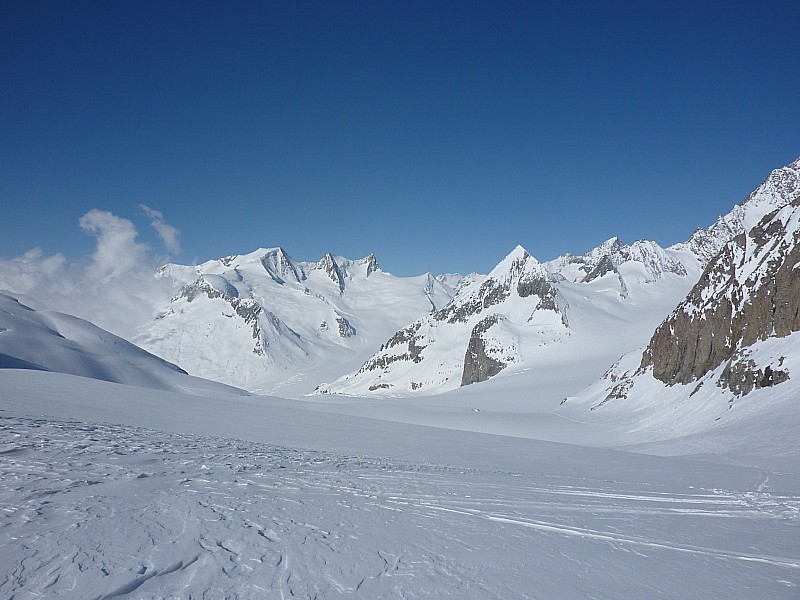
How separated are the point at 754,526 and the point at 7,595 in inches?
343

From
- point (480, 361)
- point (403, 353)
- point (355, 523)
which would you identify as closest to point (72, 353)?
point (355, 523)

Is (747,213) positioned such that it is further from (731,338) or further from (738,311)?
(731,338)

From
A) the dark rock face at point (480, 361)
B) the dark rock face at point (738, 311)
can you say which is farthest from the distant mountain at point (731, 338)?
the dark rock face at point (480, 361)

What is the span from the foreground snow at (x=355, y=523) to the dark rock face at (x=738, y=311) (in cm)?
1719

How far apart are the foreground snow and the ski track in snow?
3 centimetres

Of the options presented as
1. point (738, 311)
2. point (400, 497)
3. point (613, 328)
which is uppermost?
point (613, 328)

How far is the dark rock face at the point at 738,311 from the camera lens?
78.4 ft

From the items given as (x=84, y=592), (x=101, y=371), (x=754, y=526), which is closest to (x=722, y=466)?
(x=754, y=526)

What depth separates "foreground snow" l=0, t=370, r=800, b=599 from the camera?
13.9 feet

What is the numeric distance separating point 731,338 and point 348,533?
98.9 ft

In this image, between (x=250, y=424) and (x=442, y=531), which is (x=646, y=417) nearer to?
Answer: (x=250, y=424)

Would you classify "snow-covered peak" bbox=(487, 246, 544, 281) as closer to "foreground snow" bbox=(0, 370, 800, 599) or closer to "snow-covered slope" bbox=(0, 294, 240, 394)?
"snow-covered slope" bbox=(0, 294, 240, 394)

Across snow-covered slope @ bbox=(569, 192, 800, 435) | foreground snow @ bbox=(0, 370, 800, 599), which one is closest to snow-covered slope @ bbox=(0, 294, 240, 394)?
foreground snow @ bbox=(0, 370, 800, 599)

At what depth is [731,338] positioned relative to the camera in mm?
27469
